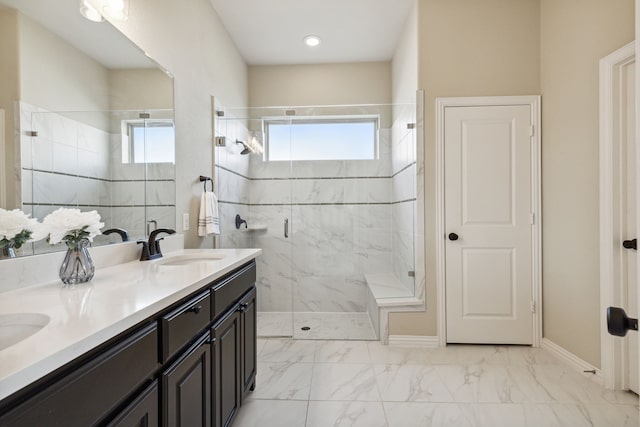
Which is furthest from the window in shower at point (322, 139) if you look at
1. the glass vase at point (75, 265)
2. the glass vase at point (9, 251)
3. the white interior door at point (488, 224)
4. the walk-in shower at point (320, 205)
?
the glass vase at point (9, 251)

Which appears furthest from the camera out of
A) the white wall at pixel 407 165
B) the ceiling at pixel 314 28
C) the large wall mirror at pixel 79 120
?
the ceiling at pixel 314 28

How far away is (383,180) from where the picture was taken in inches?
126

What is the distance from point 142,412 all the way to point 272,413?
1.10 metres

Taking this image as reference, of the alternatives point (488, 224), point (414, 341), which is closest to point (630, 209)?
→ point (488, 224)

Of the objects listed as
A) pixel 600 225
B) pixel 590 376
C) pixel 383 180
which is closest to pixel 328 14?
pixel 383 180

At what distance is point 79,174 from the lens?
1286mm

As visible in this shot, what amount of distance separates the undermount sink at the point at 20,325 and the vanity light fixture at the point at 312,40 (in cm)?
319

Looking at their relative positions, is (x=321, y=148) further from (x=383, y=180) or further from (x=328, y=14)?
(x=328, y=14)

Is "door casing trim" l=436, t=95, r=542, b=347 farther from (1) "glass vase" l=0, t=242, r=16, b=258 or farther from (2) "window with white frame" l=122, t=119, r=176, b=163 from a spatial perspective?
(1) "glass vase" l=0, t=242, r=16, b=258

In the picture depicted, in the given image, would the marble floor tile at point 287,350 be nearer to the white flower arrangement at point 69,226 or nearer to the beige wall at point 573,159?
the white flower arrangement at point 69,226

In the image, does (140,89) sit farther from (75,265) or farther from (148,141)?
(75,265)

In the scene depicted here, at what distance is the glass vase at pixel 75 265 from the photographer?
1092mm

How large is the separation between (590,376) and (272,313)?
260 centimetres

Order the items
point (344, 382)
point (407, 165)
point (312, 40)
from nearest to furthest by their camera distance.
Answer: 1. point (344, 382)
2. point (407, 165)
3. point (312, 40)
